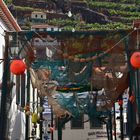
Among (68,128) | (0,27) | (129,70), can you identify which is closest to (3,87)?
(129,70)

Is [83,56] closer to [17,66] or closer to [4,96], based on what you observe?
[17,66]

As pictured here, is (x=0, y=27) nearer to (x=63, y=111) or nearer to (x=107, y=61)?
(x=63, y=111)

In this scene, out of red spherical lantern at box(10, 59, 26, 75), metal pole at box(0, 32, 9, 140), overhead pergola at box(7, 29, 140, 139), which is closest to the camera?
red spherical lantern at box(10, 59, 26, 75)

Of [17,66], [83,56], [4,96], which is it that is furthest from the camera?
[83,56]

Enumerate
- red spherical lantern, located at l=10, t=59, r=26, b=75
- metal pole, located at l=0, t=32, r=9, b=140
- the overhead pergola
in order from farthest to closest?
the overhead pergola → metal pole, located at l=0, t=32, r=9, b=140 → red spherical lantern, located at l=10, t=59, r=26, b=75

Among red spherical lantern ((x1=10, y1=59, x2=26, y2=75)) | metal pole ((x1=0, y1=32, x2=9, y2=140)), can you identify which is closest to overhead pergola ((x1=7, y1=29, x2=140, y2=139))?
metal pole ((x1=0, y1=32, x2=9, y2=140))

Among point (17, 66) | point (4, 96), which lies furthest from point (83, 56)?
point (4, 96)

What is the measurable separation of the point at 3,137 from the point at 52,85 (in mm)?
2170

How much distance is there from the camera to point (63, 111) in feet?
39.5

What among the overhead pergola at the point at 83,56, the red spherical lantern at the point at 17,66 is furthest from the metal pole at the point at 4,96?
the red spherical lantern at the point at 17,66

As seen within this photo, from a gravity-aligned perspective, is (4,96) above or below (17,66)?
below

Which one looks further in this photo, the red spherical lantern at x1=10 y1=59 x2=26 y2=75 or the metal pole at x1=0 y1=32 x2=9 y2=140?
the metal pole at x1=0 y1=32 x2=9 y2=140

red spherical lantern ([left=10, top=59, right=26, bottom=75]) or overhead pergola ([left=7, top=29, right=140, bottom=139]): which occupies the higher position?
overhead pergola ([left=7, top=29, right=140, bottom=139])

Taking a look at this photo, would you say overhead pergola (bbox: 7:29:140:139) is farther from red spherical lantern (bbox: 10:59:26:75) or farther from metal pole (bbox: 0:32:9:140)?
red spherical lantern (bbox: 10:59:26:75)
